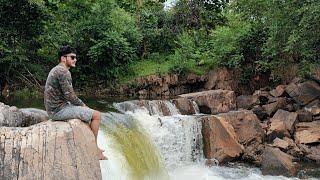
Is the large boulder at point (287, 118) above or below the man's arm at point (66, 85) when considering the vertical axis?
below

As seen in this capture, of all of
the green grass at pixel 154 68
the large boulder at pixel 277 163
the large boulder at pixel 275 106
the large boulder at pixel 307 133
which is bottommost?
the large boulder at pixel 277 163

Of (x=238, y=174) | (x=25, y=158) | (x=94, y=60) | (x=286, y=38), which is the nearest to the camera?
(x=25, y=158)

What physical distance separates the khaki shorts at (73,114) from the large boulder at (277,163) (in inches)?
288

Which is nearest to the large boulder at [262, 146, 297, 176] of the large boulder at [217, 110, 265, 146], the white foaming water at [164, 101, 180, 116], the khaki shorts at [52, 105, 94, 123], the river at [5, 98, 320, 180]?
the river at [5, 98, 320, 180]

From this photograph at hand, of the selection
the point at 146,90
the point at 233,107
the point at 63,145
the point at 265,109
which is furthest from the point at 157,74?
the point at 63,145

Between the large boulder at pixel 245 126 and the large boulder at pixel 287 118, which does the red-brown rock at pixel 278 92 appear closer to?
the large boulder at pixel 287 118

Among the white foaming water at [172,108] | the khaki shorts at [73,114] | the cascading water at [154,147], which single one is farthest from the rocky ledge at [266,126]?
the khaki shorts at [73,114]

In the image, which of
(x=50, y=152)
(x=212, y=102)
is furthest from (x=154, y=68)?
(x=50, y=152)

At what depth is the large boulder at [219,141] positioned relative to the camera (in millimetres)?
13133

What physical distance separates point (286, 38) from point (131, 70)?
8179 millimetres

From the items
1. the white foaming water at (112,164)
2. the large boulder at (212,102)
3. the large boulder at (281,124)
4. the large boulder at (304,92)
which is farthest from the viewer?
the large boulder at (304,92)

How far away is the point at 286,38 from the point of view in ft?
51.3

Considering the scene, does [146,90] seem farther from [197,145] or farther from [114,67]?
[197,145]

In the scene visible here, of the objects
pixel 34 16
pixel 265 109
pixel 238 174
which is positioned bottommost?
pixel 238 174
